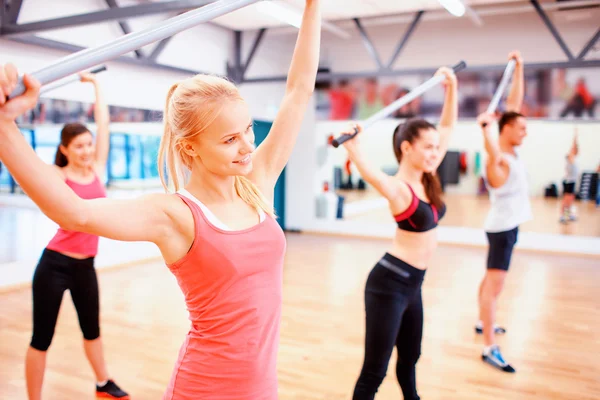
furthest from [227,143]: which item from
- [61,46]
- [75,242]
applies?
[61,46]

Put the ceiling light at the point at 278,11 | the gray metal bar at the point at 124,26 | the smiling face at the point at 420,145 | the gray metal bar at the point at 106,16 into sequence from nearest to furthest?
1. the smiling face at the point at 420,145
2. the gray metal bar at the point at 106,16
3. the ceiling light at the point at 278,11
4. the gray metal bar at the point at 124,26

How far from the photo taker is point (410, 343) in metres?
2.16

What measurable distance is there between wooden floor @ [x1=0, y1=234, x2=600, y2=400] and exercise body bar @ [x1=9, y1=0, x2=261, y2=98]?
2.29 metres

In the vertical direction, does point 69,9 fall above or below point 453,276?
above

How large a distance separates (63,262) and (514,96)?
3.05m

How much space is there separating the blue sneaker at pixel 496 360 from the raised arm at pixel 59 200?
9.18 ft

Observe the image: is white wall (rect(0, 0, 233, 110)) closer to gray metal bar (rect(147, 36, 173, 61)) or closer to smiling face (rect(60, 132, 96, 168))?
gray metal bar (rect(147, 36, 173, 61))

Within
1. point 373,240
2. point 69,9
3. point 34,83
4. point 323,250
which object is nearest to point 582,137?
point 373,240

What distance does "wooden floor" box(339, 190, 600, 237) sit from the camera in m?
7.95

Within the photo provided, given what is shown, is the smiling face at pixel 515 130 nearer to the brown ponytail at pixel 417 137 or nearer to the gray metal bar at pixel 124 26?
the brown ponytail at pixel 417 137

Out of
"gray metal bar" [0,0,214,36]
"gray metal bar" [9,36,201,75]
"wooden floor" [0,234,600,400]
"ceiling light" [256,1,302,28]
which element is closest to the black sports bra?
"wooden floor" [0,234,600,400]

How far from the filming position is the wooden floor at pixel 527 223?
795cm

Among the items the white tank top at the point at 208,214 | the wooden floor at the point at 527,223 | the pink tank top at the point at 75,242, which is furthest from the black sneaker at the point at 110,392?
the wooden floor at the point at 527,223

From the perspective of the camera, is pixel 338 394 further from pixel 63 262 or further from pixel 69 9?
pixel 69 9
